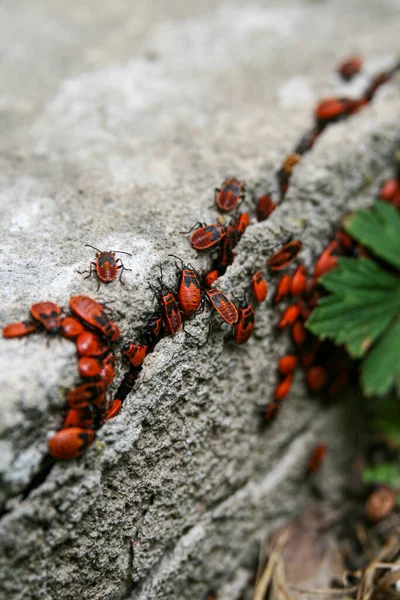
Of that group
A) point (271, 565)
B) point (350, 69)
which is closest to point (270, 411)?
point (271, 565)

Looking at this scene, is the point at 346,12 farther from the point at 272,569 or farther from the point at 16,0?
the point at 272,569

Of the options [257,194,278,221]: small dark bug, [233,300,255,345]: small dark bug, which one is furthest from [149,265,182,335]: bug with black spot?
[257,194,278,221]: small dark bug

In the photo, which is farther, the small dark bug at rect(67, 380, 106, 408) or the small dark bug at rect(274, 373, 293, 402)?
the small dark bug at rect(274, 373, 293, 402)

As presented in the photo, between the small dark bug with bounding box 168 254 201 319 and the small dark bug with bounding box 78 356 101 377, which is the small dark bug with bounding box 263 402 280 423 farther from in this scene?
the small dark bug with bounding box 78 356 101 377

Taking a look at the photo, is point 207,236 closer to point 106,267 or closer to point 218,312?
point 218,312

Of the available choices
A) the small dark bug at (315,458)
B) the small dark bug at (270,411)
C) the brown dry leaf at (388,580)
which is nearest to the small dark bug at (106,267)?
the small dark bug at (270,411)
